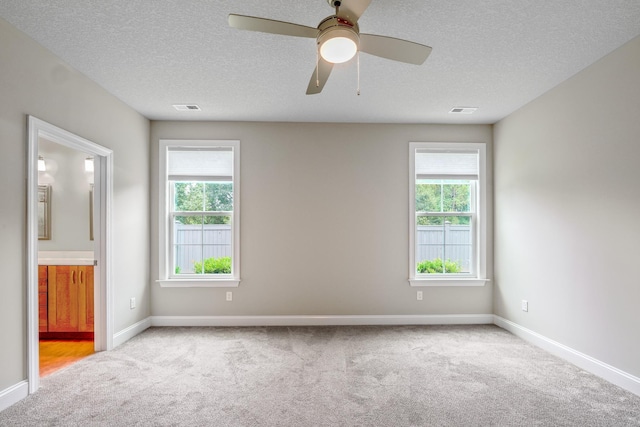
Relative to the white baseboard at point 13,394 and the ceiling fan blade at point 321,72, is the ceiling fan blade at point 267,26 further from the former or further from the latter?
the white baseboard at point 13,394

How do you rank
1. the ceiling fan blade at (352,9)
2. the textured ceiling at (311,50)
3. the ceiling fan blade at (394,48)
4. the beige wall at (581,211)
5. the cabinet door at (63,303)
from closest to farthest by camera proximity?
1. the ceiling fan blade at (352,9)
2. the ceiling fan blade at (394,48)
3. the textured ceiling at (311,50)
4. the beige wall at (581,211)
5. the cabinet door at (63,303)

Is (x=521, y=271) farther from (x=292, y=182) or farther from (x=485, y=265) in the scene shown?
(x=292, y=182)

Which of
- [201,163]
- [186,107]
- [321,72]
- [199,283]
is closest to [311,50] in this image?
[321,72]

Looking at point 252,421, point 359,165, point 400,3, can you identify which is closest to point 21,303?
point 252,421

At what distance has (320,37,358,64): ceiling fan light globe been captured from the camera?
1.81m

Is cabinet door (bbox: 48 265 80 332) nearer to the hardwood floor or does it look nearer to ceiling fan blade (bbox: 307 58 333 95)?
the hardwood floor

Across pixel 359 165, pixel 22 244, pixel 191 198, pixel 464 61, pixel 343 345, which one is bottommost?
pixel 343 345

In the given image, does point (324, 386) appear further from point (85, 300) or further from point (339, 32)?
point (85, 300)

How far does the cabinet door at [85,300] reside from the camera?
154 inches

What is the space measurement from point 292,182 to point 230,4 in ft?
8.42

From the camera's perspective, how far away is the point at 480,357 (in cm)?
341

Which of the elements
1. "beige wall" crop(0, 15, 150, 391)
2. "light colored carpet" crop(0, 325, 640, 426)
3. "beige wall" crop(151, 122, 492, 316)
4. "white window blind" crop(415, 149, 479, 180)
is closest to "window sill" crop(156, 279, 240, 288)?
"beige wall" crop(151, 122, 492, 316)

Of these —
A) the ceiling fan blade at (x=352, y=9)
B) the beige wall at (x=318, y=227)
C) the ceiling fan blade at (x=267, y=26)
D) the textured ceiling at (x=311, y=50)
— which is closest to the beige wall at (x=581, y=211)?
the textured ceiling at (x=311, y=50)

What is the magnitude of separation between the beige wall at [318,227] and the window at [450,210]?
22 centimetres
